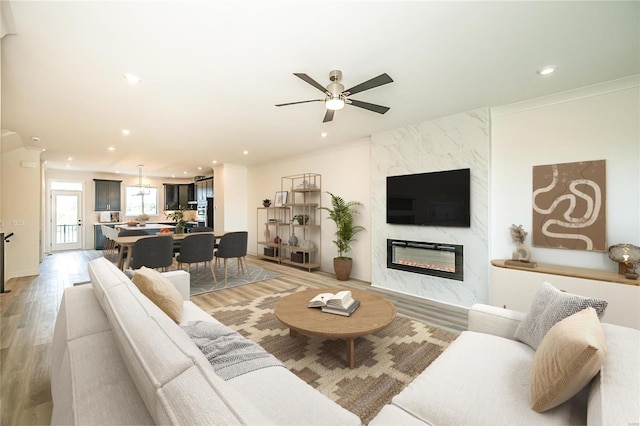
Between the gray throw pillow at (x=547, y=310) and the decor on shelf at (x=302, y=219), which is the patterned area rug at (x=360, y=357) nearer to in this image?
the gray throw pillow at (x=547, y=310)

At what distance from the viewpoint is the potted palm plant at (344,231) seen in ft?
16.3

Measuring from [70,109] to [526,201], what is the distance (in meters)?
5.77

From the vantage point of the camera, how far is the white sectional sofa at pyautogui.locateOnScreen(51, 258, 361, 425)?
65 cm

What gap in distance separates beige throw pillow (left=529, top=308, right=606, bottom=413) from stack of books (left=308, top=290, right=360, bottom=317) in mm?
1408

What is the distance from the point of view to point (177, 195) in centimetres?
1038

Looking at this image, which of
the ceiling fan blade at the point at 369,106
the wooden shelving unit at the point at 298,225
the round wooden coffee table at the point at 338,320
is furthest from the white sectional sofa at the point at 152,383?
the wooden shelving unit at the point at 298,225

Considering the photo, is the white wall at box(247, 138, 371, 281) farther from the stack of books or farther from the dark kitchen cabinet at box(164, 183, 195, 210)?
the dark kitchen cabinet at box(164, 183, 195, 210)

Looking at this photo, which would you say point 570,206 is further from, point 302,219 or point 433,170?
point 302,219

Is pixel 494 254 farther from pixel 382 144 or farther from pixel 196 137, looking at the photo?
pixel 196 137

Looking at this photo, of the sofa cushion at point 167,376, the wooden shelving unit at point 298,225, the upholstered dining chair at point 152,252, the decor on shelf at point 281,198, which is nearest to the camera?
the sofa cushion at point 167,376

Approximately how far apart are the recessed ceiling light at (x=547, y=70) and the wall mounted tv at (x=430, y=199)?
129cm

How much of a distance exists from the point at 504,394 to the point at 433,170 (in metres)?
Answer: 3.18

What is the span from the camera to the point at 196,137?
15.6 ft

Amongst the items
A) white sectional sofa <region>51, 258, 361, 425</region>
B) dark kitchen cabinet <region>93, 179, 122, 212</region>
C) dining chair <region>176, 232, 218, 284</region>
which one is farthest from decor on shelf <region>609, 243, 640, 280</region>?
dark kitchen cabinet <region>93, 179, 122, 212</region>
